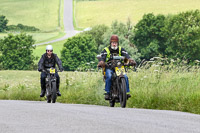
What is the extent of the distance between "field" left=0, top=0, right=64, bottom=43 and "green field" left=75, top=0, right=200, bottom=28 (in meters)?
6.89

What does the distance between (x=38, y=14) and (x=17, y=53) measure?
46742 mm

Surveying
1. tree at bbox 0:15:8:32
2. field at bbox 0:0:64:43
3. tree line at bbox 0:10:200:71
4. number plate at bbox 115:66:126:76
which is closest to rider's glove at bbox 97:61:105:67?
number plate at bbox 115:66:126:76

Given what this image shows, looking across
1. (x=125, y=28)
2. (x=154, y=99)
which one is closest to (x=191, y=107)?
(x=154, y=99)

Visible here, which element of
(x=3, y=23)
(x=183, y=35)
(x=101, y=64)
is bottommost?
(x=183, y=35)

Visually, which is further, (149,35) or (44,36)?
(44,36)

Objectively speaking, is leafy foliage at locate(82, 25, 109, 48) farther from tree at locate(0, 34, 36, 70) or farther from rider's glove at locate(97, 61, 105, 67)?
rider's glove at locate(97, 61, 105, 67)

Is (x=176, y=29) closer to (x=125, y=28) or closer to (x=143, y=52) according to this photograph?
(x=143, y=52)

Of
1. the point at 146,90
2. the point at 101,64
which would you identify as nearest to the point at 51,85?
the point at 101,64

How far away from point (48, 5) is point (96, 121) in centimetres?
15521

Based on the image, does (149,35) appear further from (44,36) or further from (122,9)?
(122,9)

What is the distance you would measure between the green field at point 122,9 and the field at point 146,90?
11472cm

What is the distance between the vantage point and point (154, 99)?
11.4m

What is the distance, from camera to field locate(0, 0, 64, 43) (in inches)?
5399

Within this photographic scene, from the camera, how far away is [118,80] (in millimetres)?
11461
